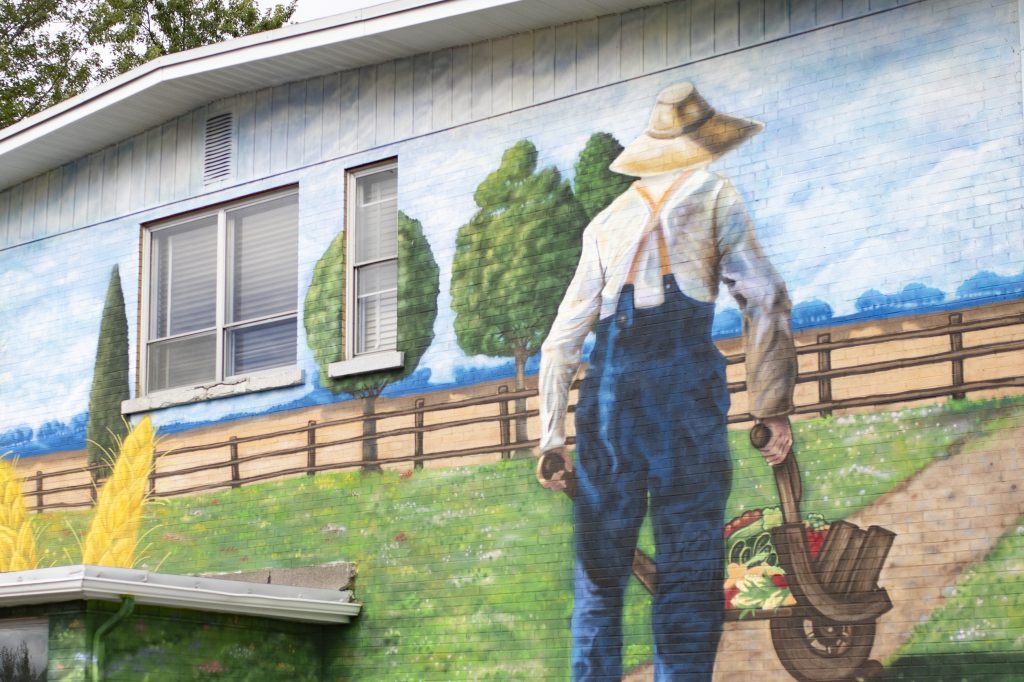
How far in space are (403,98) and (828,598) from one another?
5.98 meters

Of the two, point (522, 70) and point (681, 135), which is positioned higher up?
point (522, 70)

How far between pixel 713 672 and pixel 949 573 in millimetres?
1814

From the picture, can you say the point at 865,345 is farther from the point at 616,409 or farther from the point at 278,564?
the point at 278,564

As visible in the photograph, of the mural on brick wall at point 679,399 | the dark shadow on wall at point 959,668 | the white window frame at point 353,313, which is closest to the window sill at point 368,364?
the white window frame at point 353,313

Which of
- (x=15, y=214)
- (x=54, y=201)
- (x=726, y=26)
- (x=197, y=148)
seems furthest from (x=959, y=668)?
(x=15, y=214)

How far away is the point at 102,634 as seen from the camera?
34.6 feet

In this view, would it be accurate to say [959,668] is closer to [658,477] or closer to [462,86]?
[658,477]

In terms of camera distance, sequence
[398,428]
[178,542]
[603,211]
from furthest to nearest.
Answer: [178,542], [398,428], [603,211]

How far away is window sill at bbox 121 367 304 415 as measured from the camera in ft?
43.4

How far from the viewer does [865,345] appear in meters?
10.0

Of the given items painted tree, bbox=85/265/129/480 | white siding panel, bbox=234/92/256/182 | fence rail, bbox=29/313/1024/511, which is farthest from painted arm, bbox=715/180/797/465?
painted tree, bbox=85/265/129/480

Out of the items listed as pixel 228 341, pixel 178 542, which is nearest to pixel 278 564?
pixel 178 542

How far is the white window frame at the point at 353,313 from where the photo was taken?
12.6 meters

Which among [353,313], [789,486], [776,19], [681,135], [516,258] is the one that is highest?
[776,19]
